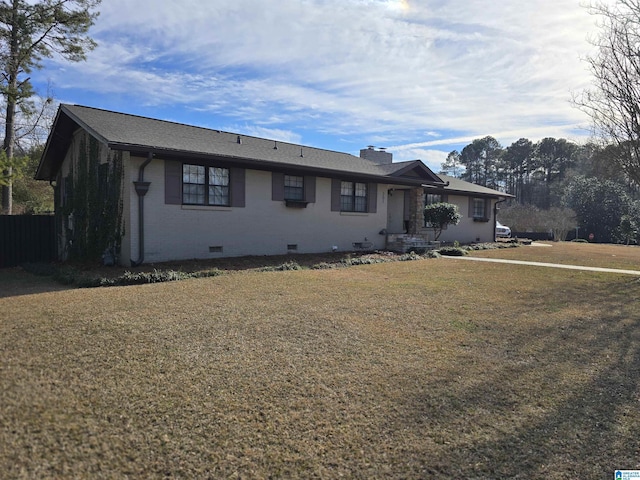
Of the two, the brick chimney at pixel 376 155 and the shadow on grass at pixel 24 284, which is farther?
the brick chimney at pixel 376 155

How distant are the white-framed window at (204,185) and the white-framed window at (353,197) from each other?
5.07m

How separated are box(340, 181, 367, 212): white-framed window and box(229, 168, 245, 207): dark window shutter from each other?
449cm

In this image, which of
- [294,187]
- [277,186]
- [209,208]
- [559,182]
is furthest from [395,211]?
[559,182]

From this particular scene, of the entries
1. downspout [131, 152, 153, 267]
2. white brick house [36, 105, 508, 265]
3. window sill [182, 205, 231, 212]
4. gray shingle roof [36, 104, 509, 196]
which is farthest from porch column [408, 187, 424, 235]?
downspout [131, 152, 153, 267]

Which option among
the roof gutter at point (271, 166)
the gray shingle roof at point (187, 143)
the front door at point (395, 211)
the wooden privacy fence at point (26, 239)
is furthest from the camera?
the front door at point (395, 211)

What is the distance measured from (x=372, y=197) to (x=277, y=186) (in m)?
4.86

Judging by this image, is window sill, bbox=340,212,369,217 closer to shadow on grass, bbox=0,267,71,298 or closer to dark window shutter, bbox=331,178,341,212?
dark window shutter, bbox=331,178,341,212

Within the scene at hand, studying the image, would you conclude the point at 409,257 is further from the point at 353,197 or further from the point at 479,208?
the point at 479,208

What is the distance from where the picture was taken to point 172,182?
11.1 meters

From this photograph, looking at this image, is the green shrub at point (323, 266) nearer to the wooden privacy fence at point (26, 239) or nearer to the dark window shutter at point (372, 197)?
the dark window shutter at point (372, 197)

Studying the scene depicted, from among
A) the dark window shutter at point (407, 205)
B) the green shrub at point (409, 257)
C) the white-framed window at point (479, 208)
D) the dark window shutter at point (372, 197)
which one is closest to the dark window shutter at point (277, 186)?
the dark window shutter at point (372, 197)

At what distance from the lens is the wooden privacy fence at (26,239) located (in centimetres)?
1274

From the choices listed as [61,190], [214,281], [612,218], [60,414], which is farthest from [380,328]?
[612,218]

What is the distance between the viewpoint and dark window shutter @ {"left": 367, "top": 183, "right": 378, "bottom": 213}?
1670 centimetres
